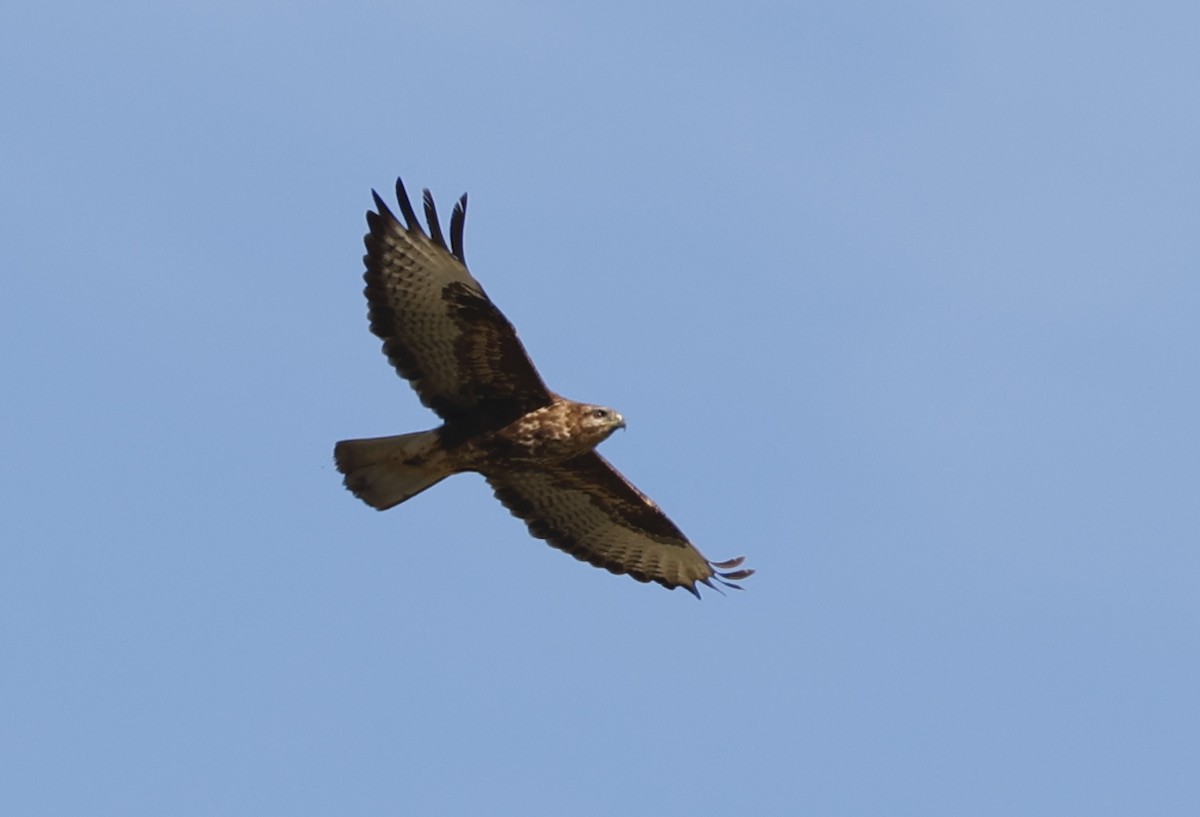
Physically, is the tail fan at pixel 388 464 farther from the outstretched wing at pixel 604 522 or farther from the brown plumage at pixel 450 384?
the outstretched wing at pixel 604 522

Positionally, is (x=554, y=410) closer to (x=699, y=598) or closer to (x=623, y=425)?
(x=623, y=425)

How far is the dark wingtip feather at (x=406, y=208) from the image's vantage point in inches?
599

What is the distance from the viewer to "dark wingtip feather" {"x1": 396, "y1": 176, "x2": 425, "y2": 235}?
1522 cm

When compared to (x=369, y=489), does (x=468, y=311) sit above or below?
above

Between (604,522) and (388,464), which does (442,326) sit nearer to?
(388,464)

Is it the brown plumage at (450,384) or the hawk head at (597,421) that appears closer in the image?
the brown plumage at (450,384)

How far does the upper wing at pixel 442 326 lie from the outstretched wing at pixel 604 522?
3.10 feet

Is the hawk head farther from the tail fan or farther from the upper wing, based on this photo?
the tail fan

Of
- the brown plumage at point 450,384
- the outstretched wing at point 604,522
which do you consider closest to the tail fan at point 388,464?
the brown plumage at point 450,384

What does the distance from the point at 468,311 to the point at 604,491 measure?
223cm

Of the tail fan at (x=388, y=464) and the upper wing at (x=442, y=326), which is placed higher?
the upper wing at (x=442, y=326)

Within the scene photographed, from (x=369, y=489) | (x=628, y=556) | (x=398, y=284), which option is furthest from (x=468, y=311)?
(x=628, y=556)

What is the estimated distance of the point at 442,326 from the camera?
15398 mm

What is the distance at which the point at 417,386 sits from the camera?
15.7 m
